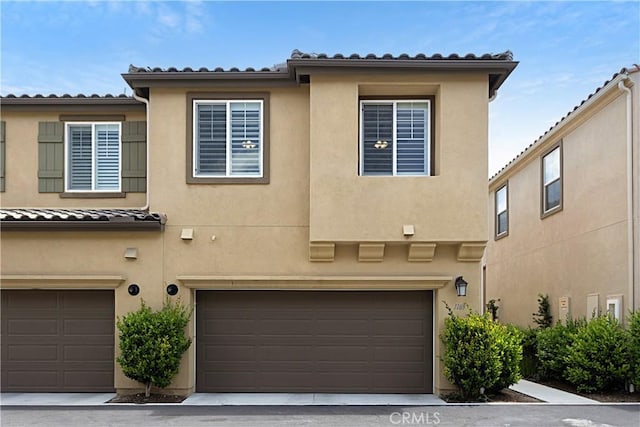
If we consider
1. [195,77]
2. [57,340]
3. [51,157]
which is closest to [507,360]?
[195,77]

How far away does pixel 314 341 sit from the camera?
39.2 ft

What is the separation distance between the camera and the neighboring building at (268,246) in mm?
11352

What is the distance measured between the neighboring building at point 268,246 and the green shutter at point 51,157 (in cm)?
110

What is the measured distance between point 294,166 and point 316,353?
3.59 m

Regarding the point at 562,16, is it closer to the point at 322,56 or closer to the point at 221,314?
the point at 322,56

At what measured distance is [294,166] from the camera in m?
11.8

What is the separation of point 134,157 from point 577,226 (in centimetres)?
1011

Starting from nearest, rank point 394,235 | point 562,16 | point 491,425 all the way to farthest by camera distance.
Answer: point 491,425 < point 394,235 < point 562,16

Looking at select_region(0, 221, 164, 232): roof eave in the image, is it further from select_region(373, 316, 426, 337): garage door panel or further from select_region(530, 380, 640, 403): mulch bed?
select_region(530, 380, 640, 403): mulch bed

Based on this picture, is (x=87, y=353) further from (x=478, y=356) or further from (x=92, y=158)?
(x=478, y=356)

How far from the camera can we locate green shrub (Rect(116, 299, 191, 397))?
423 inches

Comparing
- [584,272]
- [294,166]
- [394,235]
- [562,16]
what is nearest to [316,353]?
[394,235]

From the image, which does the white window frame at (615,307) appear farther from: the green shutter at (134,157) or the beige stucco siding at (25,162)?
the beige stucco siding at (25,162)

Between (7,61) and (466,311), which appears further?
(7,61)
